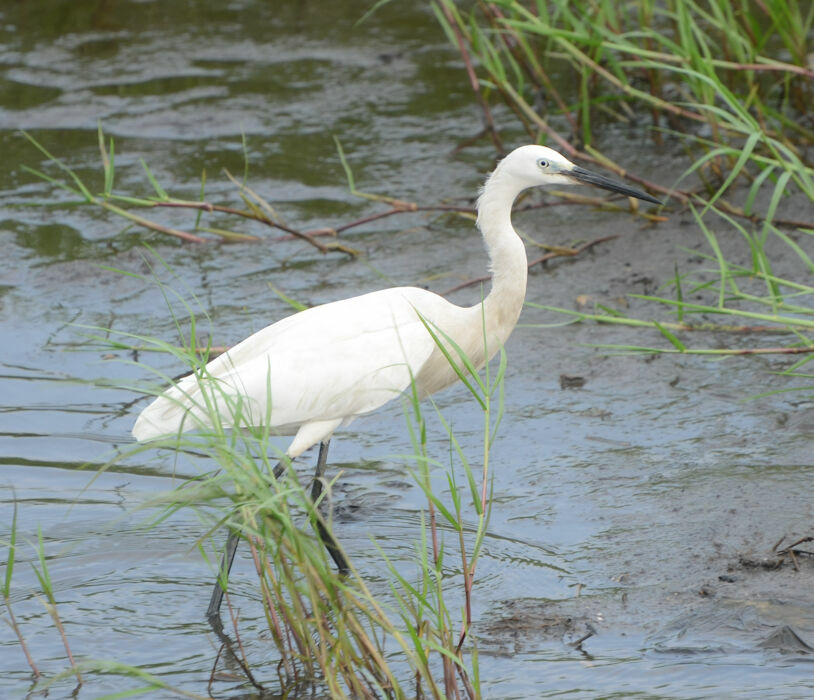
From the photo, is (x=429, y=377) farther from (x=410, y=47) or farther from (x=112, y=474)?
(x=410, y=47)

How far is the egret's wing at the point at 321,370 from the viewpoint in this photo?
4.09 m

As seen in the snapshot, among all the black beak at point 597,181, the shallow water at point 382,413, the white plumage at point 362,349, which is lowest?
the shallow water at point 382,413

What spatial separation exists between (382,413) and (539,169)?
1412mm

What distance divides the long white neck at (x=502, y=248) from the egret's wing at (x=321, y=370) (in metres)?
0.34

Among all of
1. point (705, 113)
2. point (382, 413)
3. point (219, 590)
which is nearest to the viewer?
point (219, 590)

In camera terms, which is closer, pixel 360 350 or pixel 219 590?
pixel 219 590

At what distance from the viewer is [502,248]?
441cm

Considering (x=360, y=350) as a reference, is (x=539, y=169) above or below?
above

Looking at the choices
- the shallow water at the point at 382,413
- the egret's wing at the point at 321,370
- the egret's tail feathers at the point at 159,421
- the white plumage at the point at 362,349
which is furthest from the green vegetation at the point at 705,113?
the egret's tail feathers at the point at 159,421

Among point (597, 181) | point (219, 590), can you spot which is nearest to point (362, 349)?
point (219, 590)

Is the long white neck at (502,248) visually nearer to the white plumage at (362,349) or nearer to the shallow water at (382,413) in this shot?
the white plumage at (362,349)

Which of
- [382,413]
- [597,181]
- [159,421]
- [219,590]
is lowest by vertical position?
[382,413]

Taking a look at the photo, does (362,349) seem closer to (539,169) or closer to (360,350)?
(360,350)

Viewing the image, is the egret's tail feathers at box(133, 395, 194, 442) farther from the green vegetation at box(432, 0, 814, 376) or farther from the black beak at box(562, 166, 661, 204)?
the black beak at box(562, 166, 661, 204)
